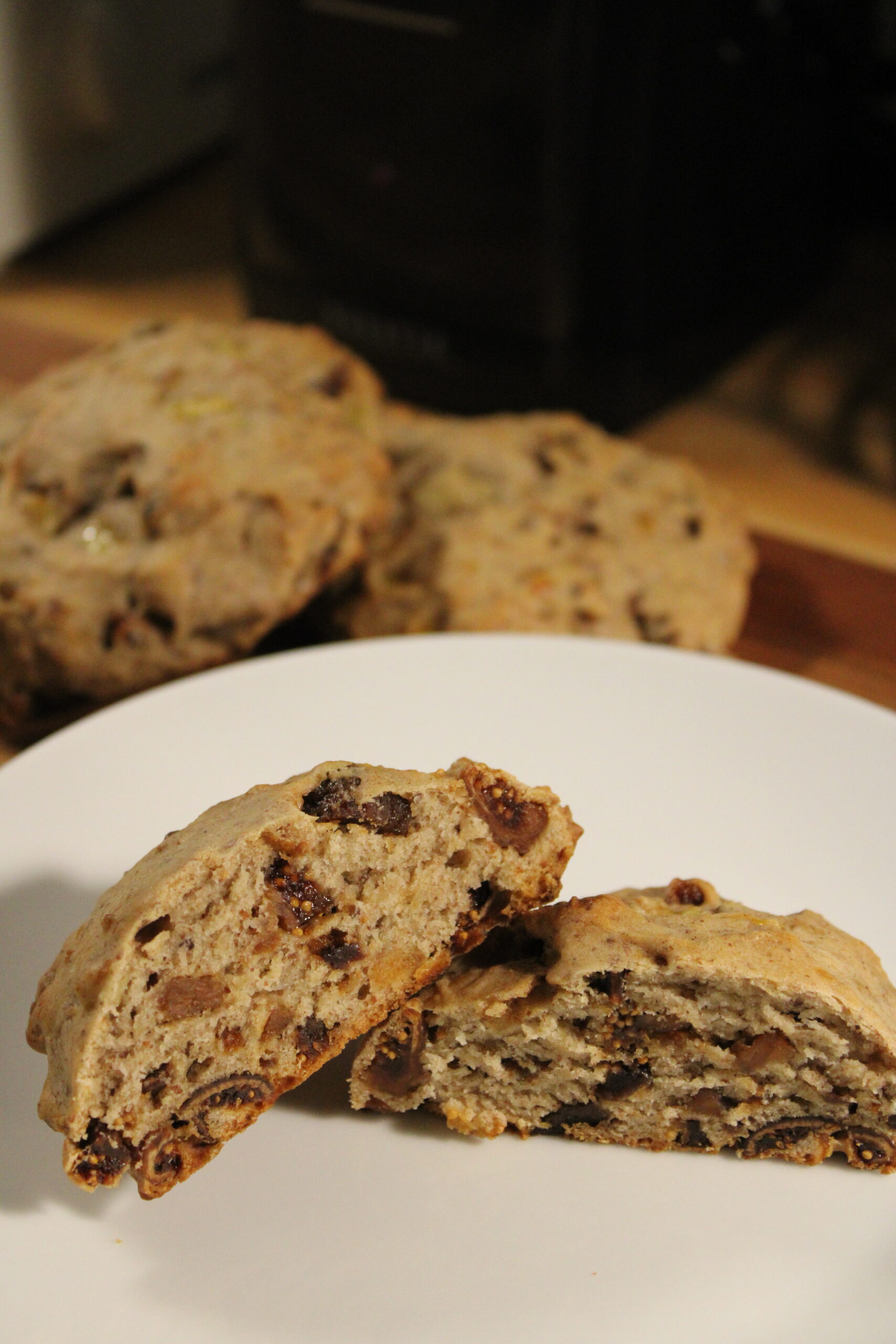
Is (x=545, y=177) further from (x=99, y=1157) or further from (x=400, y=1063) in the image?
(x=99, y=1157)

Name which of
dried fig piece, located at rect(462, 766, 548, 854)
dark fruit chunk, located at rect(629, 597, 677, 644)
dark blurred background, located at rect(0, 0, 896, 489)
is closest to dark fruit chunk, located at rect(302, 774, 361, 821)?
dried fig piece, located at rect(462, 766, 548, 854)

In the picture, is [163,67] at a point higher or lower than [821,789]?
higher

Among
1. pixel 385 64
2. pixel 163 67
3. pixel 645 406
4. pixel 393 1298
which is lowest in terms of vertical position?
pixel 645 406

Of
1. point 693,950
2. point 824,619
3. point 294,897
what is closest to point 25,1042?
point 294,897

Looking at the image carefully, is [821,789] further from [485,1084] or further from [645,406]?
[645,406]

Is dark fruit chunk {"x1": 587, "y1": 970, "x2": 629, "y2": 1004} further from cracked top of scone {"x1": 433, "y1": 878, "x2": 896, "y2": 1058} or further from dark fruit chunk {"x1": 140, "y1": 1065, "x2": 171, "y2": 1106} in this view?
dark fruit chunk {"x1": 140, "y1": 1065, "x2": 171, "y2": 1106}

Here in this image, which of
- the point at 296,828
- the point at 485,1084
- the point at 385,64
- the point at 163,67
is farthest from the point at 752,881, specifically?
the point at 163,67

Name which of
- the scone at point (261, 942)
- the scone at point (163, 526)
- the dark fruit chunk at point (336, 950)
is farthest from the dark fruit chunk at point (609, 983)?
the scone at point (163, 526)

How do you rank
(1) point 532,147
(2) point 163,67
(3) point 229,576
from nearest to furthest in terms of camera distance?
(3) point 229,576 < (1) point 532,147 < (2) point 163,67
